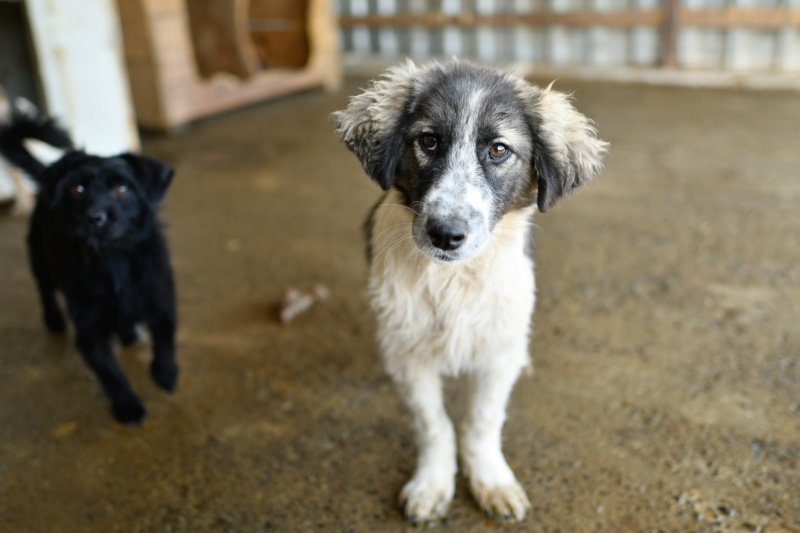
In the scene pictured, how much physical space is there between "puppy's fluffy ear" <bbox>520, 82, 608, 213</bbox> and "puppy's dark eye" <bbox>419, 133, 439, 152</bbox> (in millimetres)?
302

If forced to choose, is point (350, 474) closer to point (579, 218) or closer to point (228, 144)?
point (579, 218)

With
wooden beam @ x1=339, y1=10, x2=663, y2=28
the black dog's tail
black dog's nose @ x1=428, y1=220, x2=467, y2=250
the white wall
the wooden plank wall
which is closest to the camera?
black dog's nose @ x1=428, y1=220, x2=467, y2=250

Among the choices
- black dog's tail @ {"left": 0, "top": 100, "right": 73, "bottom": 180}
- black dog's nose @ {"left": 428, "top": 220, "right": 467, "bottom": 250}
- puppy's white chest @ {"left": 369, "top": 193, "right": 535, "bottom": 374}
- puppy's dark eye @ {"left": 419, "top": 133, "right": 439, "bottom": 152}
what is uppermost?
puppy's dark eye @ {"left": 419, "top": 133, "right": 439, "bottom": 152}

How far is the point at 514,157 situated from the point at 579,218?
94.1 inches

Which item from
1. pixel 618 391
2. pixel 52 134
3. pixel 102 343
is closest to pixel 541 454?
pixel 618 391

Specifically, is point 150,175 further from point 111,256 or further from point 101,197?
point 111,256

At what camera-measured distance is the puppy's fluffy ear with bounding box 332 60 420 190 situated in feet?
6.23

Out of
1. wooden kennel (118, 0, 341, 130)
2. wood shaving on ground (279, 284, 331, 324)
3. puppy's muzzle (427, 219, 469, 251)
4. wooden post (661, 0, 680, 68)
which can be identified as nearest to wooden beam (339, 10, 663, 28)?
wooden post (661, 0, 680, 68)

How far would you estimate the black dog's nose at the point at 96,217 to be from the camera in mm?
2256

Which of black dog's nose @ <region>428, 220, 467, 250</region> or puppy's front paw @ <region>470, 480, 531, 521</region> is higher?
black dog's nose @ <region>428, 220, 467, 250</region>

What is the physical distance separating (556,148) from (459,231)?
44 centimetres

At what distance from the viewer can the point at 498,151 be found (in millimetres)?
1833

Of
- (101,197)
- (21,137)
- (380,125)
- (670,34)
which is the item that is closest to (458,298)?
(380,125)

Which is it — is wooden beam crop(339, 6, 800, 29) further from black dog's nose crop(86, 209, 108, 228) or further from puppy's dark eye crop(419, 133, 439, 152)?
black dog's nose crop(86, 209, 108, 228)
